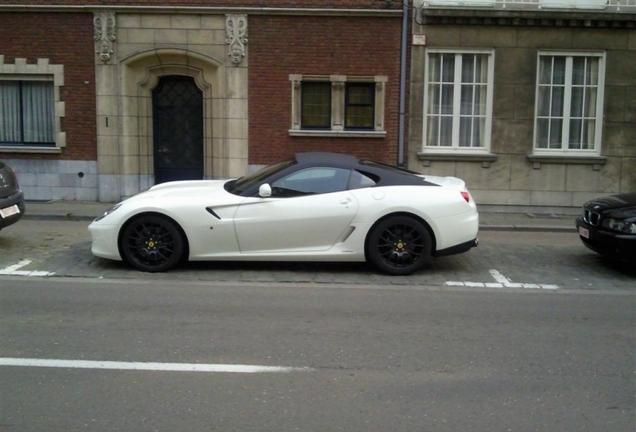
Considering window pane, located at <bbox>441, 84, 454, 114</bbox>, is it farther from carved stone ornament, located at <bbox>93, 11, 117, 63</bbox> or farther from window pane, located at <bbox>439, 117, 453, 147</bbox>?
carved stone ornament, located at <bbox>93, 11, 117, 63</bbox>

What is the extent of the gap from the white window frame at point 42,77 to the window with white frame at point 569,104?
9.57 meters

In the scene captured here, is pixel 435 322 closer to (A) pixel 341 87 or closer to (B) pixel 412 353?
(B) pixel 412 353

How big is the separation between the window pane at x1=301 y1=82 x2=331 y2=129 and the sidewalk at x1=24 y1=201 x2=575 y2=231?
3693 millimetres

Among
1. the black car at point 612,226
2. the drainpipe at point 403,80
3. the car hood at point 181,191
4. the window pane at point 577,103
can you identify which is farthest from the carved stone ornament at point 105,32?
the black car at point 612,226

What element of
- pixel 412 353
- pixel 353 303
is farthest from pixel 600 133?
pixel 412 353

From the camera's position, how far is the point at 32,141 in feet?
50.2

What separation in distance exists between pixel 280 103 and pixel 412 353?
943cm

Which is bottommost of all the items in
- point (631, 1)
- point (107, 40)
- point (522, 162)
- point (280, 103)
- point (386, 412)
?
point (386, 412)

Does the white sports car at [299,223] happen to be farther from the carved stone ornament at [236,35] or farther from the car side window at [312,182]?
the carved stone ornament at [236,35]

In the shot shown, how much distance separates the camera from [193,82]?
15.2 m

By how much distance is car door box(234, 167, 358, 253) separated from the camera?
8.72m

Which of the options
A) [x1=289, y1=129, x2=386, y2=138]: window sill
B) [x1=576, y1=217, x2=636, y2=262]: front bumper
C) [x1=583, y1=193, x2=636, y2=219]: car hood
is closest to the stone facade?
[x1=289, y1=129, x2=386, y2=138]: window sill

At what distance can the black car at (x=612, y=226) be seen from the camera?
8898 millimetres

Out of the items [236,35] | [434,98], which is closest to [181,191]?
[236,35]
